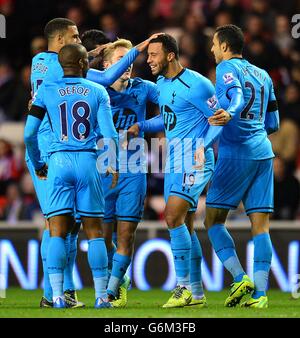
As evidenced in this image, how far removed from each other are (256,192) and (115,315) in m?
1.87

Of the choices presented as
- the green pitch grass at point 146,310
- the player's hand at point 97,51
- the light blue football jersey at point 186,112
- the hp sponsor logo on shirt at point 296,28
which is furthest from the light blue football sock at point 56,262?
the hp sponsor logo on shirt at point 296,28

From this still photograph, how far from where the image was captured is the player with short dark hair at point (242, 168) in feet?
29.7

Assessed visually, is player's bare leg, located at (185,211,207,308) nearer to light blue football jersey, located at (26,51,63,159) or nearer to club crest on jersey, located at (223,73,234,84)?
club crest on jersey, located at (223,73,234,84)

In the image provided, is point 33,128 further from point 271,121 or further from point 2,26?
point 2,26

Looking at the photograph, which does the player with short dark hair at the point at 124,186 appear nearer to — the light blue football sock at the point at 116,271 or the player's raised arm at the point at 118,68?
the light blue football sock at the point at 116,271

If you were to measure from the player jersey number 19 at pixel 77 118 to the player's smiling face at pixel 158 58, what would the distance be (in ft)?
3.13

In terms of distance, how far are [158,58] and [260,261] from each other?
6.17 ft

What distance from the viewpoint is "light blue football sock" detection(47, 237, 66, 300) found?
838cm

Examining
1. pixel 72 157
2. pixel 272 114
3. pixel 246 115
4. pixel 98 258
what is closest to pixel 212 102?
pixel 246 115

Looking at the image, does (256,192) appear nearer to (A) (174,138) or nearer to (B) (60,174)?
(A) (174,138)

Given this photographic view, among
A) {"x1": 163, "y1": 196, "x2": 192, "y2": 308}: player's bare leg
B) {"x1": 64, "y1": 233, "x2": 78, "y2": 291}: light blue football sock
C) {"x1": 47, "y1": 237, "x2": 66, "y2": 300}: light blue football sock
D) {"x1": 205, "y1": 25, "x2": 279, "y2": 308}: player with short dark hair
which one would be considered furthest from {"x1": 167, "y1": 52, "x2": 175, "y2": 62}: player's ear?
{"x1": 47, "y1": 237, "x2": 66, "y2": 300}: light blue football sock

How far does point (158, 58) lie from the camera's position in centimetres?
909

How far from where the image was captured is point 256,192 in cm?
916

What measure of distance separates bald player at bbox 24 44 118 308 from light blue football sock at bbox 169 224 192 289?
0.68 m
